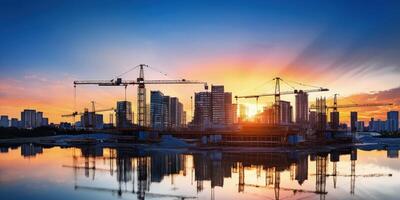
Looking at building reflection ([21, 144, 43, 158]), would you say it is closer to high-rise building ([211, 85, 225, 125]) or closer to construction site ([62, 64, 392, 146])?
construction site ([62, 64, 392, 146])

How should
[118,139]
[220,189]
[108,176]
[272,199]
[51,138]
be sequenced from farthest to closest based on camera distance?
[51,138]
[118,139]
[108,176]
[220,189]
[272,199]

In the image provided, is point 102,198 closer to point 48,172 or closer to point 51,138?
point 48,172

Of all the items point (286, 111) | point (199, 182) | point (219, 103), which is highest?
point (219, 103)

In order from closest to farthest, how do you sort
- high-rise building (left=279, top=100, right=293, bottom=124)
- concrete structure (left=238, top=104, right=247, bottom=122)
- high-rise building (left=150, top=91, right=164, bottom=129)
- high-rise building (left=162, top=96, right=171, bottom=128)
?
concrete structure (left=238, top=104, right=247, bottom=122) → high-rise building (left=279, top=100, right=293, bottom=124) → high-rise building (left=150, top=91, right=164, bottom=129) → high-rise building (left=162, top=96, right=171, bottom=128)

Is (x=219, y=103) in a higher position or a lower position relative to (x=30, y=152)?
higher

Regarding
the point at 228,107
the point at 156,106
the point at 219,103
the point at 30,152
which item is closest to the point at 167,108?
the point at 156,106

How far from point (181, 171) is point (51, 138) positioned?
105 metres

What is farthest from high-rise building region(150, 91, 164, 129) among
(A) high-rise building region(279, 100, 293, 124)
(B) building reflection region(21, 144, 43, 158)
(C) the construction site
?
(B) building reflection region(21, 144, 43, 158)

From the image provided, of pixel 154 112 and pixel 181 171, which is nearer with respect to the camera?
Answer: pixel 181 171

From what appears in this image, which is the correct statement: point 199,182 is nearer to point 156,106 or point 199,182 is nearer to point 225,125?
point 225,125

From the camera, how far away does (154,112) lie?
187750mm

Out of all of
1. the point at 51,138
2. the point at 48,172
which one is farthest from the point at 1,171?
the point at 51,138

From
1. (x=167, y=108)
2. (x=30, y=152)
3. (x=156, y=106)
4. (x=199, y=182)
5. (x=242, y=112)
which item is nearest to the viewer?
(x=199, y=182)

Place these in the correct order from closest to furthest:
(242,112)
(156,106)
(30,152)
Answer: (30,152), (242,112), (156,106)
